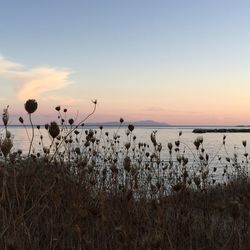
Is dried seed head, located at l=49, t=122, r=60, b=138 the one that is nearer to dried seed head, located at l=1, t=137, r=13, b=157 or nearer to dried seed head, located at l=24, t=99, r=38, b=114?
dried seed head, located at l=24, t=99, r=38, b=114

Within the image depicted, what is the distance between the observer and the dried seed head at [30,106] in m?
2.56

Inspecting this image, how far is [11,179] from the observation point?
6.24 m

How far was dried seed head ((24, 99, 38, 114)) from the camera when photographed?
8.40ft

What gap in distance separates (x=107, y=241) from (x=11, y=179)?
243cm

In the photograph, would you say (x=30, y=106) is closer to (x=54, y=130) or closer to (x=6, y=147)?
(x=54, y=130)

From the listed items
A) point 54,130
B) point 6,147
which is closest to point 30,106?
point 54,130

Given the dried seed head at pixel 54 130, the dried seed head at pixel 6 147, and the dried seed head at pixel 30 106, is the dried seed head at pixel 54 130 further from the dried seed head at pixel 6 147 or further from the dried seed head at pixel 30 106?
the dried seed head at pixel 6 147

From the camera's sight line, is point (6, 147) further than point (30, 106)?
No

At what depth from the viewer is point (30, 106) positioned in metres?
2.57

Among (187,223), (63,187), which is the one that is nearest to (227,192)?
(63,187)

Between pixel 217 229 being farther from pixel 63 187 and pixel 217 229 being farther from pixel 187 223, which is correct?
pixel 63 187

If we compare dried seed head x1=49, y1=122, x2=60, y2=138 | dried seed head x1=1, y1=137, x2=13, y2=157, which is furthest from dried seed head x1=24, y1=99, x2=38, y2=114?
dried seed head x1=1, y1=137, x2=13, y2=157

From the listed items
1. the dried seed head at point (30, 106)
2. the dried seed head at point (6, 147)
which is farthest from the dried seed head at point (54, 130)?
the dried seed head at point (6, 147)

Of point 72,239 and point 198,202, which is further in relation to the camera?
point 198,202
